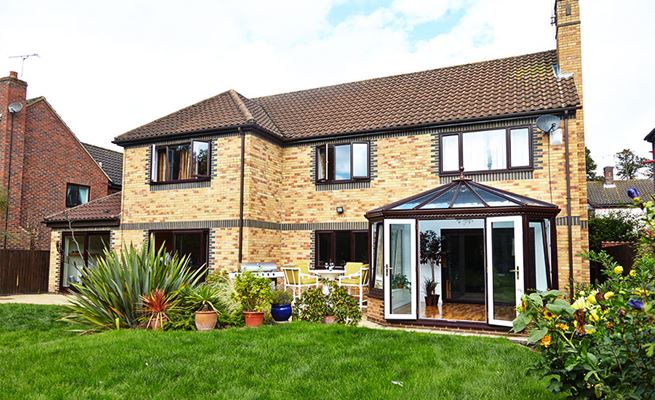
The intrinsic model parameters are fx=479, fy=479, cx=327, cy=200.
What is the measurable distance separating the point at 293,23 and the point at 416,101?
461 centimetres

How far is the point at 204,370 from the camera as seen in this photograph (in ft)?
19.0

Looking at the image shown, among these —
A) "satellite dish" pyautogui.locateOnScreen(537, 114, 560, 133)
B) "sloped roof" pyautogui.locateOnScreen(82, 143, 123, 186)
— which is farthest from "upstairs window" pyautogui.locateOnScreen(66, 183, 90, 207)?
"satellite dish" pyautogui.locateOnScreen(537, 114, 560, 133)

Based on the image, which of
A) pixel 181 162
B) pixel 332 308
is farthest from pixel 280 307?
pixel 181 162

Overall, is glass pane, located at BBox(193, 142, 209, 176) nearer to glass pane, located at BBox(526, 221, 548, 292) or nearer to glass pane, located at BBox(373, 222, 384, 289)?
glass pane, located at BBox(373, 222, 384, 289)

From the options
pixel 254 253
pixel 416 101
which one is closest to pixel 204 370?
pixel 254 253

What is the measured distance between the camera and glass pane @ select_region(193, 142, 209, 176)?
14.5 metres

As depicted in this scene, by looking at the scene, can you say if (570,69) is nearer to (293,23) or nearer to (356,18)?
(356,18)

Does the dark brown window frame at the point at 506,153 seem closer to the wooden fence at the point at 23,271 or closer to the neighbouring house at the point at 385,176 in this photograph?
the neighbouring house at the point at 385,176

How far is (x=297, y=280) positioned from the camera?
13.4 m

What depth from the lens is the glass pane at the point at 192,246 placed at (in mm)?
14469

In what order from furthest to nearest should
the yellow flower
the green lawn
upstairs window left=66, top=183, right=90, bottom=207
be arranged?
upstairs window left=66, top=183, right=90, bottom=207 < the green lawn < the yellow flower

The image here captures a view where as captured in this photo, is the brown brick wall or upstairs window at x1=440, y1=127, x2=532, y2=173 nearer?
upstairs window at x1=440, y1=127, x2=532, y2=173

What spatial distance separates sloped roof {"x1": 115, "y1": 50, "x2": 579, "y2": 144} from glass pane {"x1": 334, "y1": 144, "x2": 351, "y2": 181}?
1.80ft

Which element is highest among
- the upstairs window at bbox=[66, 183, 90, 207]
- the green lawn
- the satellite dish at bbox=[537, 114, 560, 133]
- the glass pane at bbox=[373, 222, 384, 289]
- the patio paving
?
the satellite dish at bbox=[537, 114, 560, 133]
